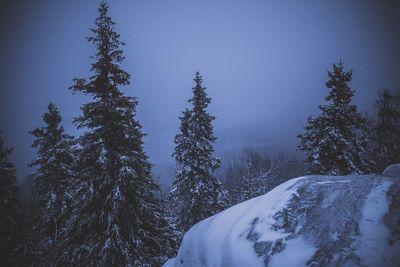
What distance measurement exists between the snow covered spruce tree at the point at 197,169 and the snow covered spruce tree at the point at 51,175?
8.10 meters

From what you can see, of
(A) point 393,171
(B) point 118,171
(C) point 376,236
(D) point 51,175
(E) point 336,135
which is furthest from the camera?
(D) point 51,175

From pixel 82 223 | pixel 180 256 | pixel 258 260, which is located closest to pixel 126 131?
pixel 82 223

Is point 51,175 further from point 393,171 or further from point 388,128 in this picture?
point 388,128

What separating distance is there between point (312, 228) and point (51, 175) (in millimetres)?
17774

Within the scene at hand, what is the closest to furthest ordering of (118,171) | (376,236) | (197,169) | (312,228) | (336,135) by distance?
(376,236) < (312,228) < (118,171) < (336,135) < (197,169)

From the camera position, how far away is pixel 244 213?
464 centimetres

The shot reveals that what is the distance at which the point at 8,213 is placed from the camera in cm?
1590

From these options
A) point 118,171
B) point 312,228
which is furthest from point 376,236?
point 118,171

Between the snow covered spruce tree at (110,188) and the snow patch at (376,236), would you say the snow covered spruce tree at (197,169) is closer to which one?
the snow covered spruce tree at (110,188)

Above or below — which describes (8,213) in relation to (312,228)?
below

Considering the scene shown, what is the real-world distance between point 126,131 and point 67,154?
26.6 feet

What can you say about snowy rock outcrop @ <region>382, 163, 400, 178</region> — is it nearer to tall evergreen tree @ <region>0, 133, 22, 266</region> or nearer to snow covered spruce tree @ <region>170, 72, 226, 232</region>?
snow covered spruce tree @ <region>170, 72, 226, 232</region>

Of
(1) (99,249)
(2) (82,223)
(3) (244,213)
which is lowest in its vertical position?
(1) (99,249)

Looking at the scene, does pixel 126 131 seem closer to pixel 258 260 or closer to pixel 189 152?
pixel 189 152
